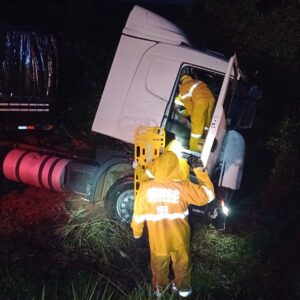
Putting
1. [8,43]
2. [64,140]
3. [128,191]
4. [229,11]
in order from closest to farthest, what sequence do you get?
1. [128,191]
2. [8,43]
3. [64,140]
4. [229,11]

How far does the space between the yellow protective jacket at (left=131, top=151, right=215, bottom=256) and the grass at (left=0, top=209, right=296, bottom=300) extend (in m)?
0.55

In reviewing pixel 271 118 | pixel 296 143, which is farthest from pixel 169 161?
pixel 271 118

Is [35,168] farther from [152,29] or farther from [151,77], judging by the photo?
[152,29]

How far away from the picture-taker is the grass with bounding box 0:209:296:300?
4535mm

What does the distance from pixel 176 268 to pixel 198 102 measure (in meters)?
2.23

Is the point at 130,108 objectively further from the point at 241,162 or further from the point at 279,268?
the point at 279,268

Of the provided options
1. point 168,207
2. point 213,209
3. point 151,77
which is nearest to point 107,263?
point 168,207

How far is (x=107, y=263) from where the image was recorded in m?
5.34

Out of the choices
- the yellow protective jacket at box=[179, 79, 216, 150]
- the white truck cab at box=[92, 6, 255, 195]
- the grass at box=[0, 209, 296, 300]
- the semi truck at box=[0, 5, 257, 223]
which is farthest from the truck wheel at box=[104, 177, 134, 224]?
the yellow protective jacket at box=[179, 79, 216, 150]

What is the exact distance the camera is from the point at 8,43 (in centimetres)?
739

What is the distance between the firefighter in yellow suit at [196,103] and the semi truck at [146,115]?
141mm

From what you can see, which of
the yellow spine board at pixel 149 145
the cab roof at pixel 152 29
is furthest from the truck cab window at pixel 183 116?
the yellow spine board at pixel 149 145

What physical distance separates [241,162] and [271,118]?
102 inches

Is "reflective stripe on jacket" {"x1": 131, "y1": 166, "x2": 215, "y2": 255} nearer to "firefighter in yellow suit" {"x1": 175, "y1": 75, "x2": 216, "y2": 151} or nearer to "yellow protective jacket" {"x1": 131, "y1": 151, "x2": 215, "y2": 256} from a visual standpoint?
"yellow protective jacket" {"x1": 131, "y1": 151, "x2": 215, "y2": 256}
